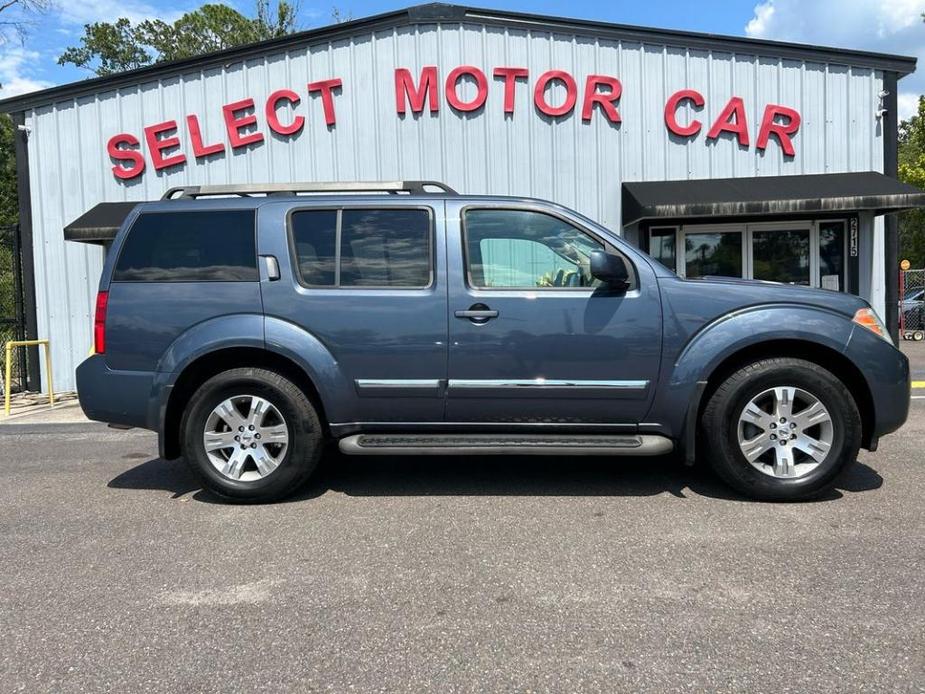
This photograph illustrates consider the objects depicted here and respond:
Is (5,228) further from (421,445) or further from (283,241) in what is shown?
(421,445)

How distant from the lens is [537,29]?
1034cm

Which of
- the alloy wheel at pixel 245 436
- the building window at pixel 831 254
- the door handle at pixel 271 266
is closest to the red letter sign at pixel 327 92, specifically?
the door handle at pixel 271 266

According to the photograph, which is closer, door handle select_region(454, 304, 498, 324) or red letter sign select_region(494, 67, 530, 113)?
door handle select_region(454, 304, 498, 324)

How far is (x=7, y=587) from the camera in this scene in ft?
10.5

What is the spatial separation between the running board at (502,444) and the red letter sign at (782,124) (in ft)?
26.4

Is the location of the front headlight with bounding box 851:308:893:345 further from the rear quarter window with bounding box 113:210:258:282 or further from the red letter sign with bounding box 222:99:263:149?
the red letter sign with bounding box 222:99:263:149

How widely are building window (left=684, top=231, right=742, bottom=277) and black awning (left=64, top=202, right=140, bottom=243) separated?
8321 millimetres

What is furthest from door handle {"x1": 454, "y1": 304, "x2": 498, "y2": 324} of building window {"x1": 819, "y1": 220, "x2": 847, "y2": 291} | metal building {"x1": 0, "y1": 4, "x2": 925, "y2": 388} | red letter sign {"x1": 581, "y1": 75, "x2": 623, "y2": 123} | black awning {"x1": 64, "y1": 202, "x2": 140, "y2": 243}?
building window {"x1": 819, "y1": 220, "x2": 847, "y2": 291}

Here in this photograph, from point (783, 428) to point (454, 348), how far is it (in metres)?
2.07

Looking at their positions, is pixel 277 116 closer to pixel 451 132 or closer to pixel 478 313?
pixel 451 132

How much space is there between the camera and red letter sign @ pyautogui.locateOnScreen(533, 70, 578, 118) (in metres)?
10.3

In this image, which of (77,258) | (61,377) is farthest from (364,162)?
(61,377)

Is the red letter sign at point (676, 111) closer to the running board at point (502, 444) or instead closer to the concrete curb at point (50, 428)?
the running board at point (502, 444)

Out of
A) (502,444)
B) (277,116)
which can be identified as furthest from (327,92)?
(502,444)
